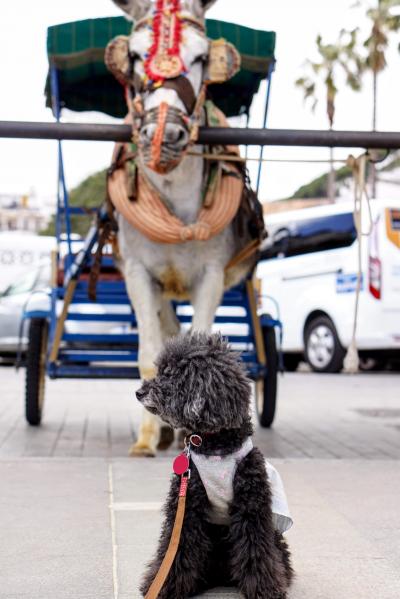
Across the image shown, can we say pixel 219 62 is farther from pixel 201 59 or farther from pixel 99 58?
pixel 99 58

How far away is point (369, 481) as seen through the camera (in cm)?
607

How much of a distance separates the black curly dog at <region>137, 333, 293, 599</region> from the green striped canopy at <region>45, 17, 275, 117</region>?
4.76 meters

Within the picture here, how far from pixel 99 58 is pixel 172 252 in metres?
1.98

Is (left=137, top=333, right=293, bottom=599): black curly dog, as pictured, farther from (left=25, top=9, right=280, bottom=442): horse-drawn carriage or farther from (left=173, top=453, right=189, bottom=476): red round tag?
(left=25, top=9, right=280, bottom=442): horse-drawn carriage

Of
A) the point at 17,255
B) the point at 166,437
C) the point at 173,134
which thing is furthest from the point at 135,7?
the point at 17,255

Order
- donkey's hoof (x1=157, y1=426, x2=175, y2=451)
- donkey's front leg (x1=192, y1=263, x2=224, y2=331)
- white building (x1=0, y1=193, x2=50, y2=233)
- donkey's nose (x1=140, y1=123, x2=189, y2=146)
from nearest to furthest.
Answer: donkey's nose (x1=140, y1=123, x2=189, y2=146)
donkey's front leg (x1=192, y1=263, x2=224, y2=331)
donkey's hoof (x1=157, y1=426, x2=175, y2=451)
white building (x1=0, y1=193, x2=50, y2=233)

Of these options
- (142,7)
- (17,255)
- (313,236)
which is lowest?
(17,255)

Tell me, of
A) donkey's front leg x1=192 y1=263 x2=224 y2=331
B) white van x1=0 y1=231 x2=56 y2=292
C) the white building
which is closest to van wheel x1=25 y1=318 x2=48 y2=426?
donkey's front leg x1=192 y1=263 x2=224 y2=331

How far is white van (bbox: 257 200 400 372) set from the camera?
16109 millimetres

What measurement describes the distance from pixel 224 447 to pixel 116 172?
3946mm

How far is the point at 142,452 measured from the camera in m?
6.91

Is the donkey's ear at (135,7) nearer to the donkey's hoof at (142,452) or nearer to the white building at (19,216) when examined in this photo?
the donkey's hoof at (142,452)

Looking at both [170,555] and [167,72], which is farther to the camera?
[167,72]

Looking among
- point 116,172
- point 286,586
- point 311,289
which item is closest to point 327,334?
point 311,289
